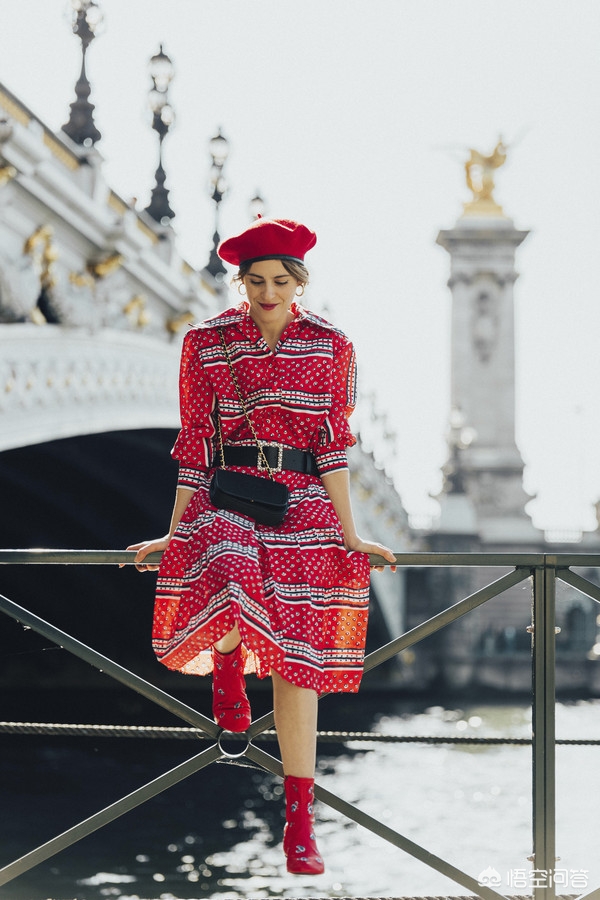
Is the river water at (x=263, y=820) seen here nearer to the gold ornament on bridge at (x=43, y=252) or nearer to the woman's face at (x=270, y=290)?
the gold ornament on bridge at (x=43, y=252)

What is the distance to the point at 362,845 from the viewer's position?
1306 cm

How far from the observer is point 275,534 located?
123 inches

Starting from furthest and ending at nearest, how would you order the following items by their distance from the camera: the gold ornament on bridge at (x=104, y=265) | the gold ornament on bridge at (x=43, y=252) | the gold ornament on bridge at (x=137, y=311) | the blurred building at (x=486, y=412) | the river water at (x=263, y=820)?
the blurred building at (x=486, y=412) → the gold ornament on bridge at (x=137, y=311) → the gold ornament on bridge at (x=104, y=265) → the gold ornament on bridge at (x=43, y=252) → the river water at (x=263, y=820)

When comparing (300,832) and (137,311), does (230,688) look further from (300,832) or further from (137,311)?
(137,311)

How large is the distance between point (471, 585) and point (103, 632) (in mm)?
12209

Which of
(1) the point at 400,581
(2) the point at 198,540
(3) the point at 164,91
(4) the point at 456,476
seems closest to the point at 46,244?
(3) the point at 164,91

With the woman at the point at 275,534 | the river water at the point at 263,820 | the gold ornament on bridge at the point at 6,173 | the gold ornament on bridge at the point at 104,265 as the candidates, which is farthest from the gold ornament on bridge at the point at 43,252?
the woman at the point at 275,534

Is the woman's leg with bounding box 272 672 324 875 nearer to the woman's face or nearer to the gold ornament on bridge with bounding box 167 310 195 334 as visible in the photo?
the woman's face

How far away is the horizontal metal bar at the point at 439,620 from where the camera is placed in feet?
10.5

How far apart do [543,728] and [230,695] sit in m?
0.84

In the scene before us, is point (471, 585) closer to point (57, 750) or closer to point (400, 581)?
point (400, 581)

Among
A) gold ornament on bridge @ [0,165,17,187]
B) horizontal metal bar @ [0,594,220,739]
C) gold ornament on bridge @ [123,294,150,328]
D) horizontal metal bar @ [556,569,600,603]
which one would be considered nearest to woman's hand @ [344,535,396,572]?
horizontal metal bar @ [556,569,600,603]

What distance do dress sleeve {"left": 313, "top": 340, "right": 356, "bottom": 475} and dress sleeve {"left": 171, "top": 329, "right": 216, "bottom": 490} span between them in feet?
0.97

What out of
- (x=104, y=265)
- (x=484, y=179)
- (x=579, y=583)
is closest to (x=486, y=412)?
(x=484, y=179)
